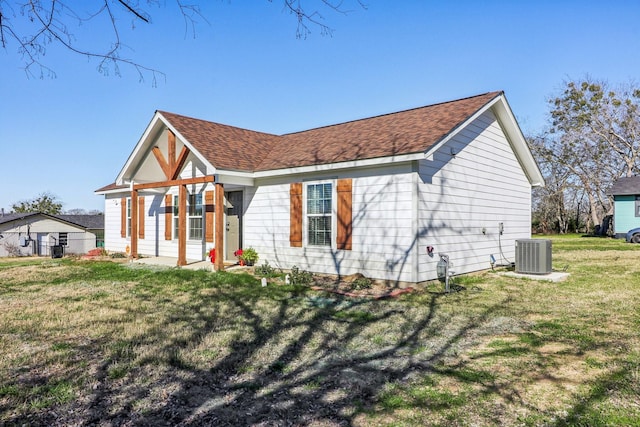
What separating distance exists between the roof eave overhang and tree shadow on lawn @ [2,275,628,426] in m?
4.76

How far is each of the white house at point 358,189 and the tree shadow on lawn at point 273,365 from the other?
8.78 feet

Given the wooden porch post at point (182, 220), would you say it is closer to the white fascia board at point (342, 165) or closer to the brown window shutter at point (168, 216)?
the white fascia board at point (342, 165)

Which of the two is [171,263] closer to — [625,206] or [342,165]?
[342,165]

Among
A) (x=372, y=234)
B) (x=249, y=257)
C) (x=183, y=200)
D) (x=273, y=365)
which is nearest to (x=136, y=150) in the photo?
(x=183, y=200)

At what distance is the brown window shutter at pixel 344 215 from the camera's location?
10070 mm

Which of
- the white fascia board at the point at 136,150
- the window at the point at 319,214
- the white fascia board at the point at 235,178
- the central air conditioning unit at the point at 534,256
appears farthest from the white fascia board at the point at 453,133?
the white fascia board at the point at 136,150

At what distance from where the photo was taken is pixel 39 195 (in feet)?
179

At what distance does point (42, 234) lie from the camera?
3250 centimetres

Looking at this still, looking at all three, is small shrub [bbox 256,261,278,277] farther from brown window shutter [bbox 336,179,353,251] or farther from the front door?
the front door

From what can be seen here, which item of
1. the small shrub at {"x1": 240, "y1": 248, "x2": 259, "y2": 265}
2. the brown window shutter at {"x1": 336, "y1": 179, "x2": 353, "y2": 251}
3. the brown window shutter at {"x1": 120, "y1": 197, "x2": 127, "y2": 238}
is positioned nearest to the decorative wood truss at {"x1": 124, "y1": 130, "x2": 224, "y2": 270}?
the small shrub at {"x1": 240, "y1": 248, "x2": 259, "y2": 265}

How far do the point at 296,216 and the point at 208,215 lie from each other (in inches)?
152

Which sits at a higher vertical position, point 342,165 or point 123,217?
point 342,165

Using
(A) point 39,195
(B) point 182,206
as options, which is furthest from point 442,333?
(A) point 39,195

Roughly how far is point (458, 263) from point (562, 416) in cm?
757
